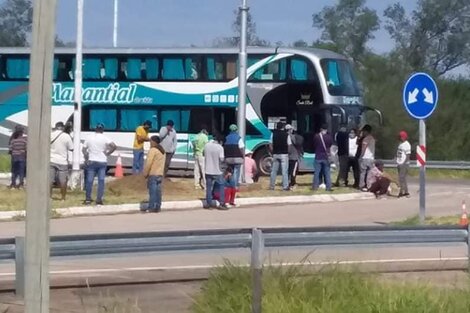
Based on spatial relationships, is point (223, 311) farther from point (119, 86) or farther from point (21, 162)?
point (119, 86)

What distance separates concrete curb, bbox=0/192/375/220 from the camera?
23006 millimetres

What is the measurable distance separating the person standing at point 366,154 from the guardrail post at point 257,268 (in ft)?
60.0

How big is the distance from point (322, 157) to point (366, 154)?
1207 millimetres

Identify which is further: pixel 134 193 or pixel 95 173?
pixel 134 193

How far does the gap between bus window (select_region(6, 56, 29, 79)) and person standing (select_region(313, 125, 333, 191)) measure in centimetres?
1267

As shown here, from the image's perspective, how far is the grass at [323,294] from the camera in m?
10.3

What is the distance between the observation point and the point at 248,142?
120 feet

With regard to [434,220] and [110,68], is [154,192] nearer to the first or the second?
[434,220]

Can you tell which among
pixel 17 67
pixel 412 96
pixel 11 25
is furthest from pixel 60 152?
pixel 11 25

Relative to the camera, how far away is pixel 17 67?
39.2 metres

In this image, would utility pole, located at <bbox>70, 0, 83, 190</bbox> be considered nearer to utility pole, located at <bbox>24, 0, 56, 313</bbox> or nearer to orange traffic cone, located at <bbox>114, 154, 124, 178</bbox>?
orange traffic cone, located at <bbox>114, 154, 124, 178</bbox>

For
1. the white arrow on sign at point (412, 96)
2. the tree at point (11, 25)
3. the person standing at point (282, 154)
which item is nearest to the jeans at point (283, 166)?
the person standing at point (282, 154)

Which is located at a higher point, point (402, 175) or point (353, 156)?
point (353, 156)

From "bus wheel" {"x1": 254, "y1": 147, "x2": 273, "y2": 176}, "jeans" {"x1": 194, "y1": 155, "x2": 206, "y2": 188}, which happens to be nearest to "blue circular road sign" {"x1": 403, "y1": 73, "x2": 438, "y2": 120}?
"jeans" {"x1": 194, "y1": 155, "x2": 206, "y2": 188}
